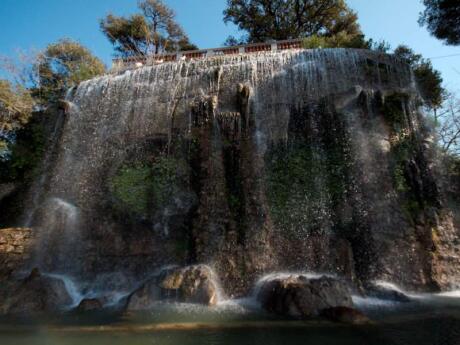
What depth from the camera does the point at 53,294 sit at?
938cm

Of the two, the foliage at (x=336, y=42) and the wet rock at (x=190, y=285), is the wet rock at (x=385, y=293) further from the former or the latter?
the foliage at (x=336, y=42)

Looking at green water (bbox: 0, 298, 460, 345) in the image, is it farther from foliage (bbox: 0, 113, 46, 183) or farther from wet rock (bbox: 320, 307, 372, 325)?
foliage (bbox: 0, 113, 46, 183)

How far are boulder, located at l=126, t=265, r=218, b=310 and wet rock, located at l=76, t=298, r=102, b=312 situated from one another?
2.91ft

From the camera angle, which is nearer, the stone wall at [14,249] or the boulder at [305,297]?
the boulder at [305,297]

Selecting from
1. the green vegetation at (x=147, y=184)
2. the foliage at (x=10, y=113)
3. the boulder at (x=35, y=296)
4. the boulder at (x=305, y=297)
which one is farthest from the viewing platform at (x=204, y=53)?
the boulder at (x=305, y=297)

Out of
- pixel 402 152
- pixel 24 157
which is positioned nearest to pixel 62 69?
pixel 24 157

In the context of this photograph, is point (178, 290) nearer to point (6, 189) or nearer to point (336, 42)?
point (6, 189)

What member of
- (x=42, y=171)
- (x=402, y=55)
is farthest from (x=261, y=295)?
(x=402, y=55)

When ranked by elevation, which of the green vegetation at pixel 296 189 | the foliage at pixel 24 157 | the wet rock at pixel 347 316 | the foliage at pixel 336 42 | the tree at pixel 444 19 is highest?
the foliage at pixel 336 42

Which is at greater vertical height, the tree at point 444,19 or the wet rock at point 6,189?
the tree at point 444,19

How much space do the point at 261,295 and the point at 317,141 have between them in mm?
6708

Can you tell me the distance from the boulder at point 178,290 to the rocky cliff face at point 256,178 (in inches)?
47.8

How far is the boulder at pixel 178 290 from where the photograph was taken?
28.6 ft

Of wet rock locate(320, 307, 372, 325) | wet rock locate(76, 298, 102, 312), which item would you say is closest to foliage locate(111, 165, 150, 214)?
wet rock locate(76, 298, 102, 312)
